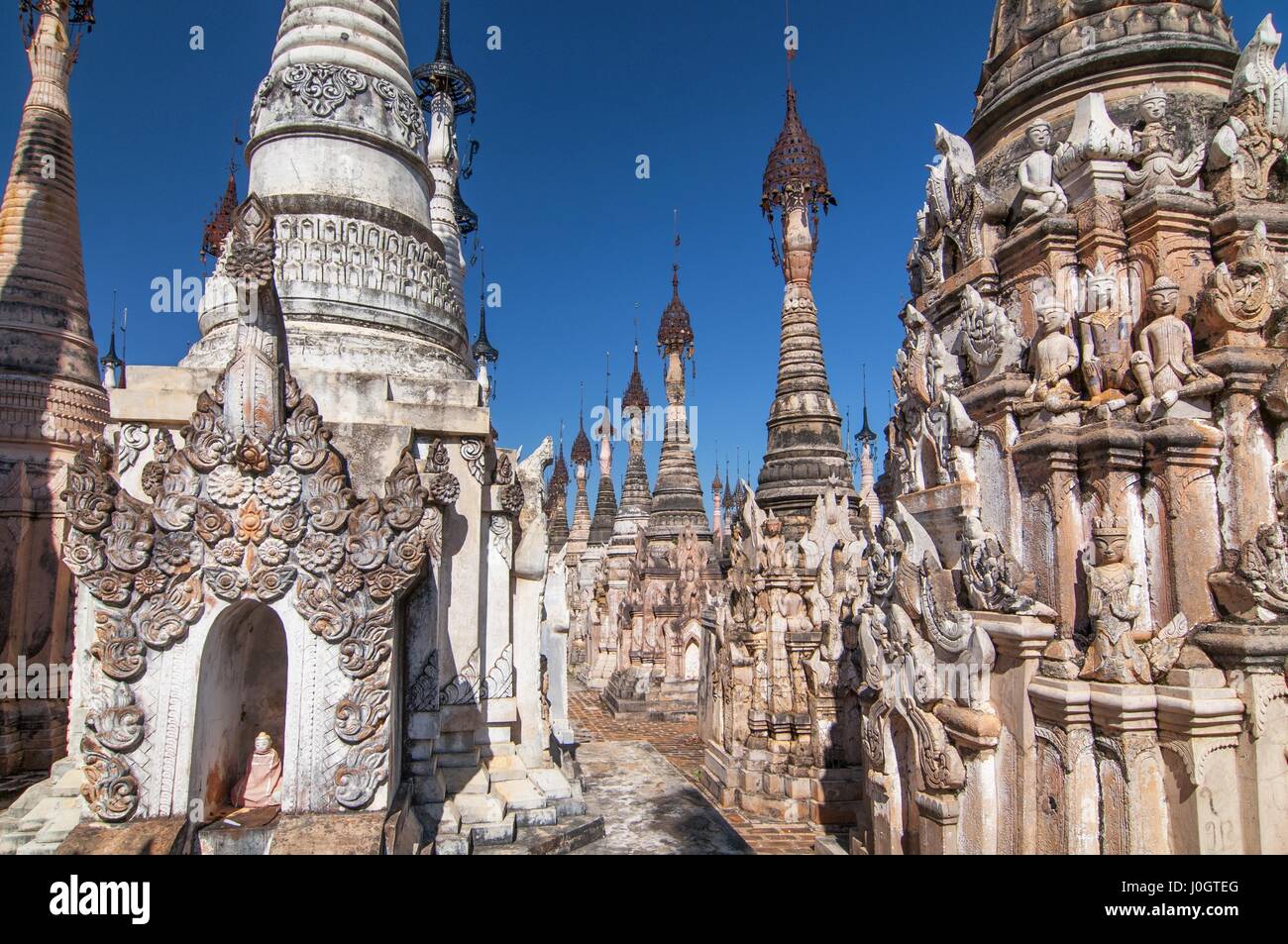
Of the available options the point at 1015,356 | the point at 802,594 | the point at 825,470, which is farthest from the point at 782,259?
the point at 1015,356

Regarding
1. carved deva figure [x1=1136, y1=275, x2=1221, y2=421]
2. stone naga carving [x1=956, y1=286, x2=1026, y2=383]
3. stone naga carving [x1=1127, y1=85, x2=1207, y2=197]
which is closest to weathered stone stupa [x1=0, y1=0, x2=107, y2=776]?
stone naga carving [x1=956, y1=286, x2=1026, y2=383]

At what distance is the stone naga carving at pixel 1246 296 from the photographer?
19.5 ft

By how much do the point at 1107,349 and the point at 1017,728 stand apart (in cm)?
317

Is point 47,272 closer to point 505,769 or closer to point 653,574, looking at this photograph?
point 505,769

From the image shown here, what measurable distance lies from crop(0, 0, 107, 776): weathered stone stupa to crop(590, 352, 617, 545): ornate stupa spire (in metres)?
21.8

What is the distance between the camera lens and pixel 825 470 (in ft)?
61.3

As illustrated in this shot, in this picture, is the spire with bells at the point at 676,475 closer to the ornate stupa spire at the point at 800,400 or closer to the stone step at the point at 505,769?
the ornate stupa spire at the point at 800,400

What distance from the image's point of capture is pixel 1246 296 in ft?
19.5

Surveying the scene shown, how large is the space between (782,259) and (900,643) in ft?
53.0

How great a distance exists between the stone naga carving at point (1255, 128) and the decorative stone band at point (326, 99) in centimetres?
832

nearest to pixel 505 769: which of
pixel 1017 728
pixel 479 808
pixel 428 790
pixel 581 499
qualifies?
pixel 479 808

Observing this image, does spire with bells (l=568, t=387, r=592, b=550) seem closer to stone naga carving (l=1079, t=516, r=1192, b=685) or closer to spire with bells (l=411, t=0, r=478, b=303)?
spire with bells (l=411, t=0, r=478, b=303)

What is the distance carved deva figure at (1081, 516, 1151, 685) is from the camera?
5.48m
